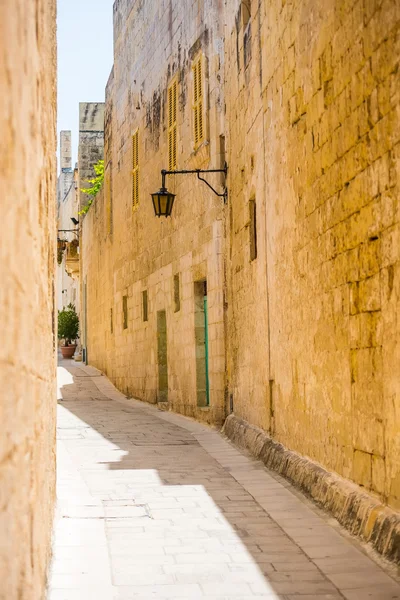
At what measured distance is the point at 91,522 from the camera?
5.89 meters

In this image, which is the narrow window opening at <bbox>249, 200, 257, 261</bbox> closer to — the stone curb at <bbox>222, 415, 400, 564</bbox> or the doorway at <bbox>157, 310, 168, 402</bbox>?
the stone curb at <bbox>222, 415, 400, 564</bbox>

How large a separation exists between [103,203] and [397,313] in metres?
18.0

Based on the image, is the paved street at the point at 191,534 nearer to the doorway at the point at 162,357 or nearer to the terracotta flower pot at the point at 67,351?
the doorway at the point at 162,357

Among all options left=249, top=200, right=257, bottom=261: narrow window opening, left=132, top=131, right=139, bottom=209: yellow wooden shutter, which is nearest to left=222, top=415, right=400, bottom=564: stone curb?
left=249, top=200, right=257, bottom=261: narrow window opening

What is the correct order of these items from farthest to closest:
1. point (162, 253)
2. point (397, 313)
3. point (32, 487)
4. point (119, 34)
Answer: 1. point (119, 34)
2. point (162, 253)
3. point (397, 313)
4. point (32, 487)

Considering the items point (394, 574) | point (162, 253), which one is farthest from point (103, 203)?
point (394, 574)

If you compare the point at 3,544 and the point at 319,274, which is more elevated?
the point at 319,274

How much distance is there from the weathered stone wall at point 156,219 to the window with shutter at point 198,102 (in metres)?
0.19

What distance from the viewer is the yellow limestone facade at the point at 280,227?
5.40 metres

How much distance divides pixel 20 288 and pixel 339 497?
405 centimetres

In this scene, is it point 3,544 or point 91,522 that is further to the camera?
point 91,522

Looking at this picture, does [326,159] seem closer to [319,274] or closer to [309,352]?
[319,274]

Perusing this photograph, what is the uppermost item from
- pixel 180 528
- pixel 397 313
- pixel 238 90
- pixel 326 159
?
pixel 238 90

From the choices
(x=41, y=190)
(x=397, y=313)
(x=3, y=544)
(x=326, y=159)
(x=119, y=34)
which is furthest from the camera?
(x=119, y=34)
